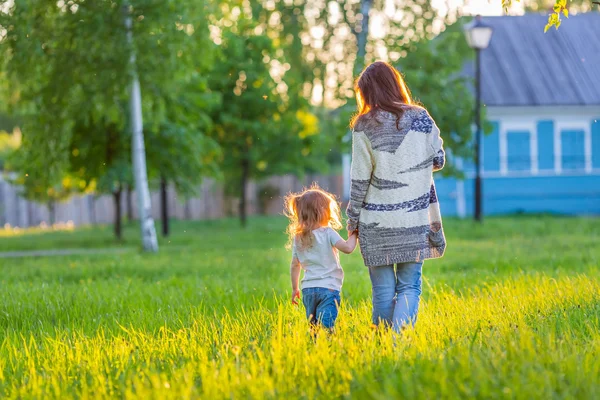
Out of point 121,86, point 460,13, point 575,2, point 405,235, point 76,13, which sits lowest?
point 405,235

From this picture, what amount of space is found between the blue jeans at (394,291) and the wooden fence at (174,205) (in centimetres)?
2520

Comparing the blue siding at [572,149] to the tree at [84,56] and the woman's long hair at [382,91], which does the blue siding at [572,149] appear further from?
the woman's long hair at [382,91]

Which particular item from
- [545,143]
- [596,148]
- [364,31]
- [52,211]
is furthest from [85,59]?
[596,148]

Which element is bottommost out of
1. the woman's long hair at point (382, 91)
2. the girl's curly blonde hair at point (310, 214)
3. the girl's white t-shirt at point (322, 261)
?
the girl's white t-shirt at point (322, 261)

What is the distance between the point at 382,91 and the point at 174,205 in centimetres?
2870

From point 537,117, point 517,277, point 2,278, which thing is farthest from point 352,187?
point 537,117

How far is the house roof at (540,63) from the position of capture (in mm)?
27109

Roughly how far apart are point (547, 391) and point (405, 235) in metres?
1.77

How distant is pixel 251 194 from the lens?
34844 millimetres

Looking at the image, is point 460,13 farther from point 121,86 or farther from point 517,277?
point 517,277

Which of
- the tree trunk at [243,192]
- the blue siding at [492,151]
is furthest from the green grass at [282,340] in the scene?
the blue siding at [492,151]

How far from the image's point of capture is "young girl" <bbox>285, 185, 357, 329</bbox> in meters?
5.23

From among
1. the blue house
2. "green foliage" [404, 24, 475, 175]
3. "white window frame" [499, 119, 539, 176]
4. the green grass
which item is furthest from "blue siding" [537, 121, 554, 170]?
the green grass

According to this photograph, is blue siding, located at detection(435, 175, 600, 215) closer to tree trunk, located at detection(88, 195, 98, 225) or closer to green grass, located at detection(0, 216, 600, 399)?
tree trunk, located at detection(88, 195, 98, 225)
